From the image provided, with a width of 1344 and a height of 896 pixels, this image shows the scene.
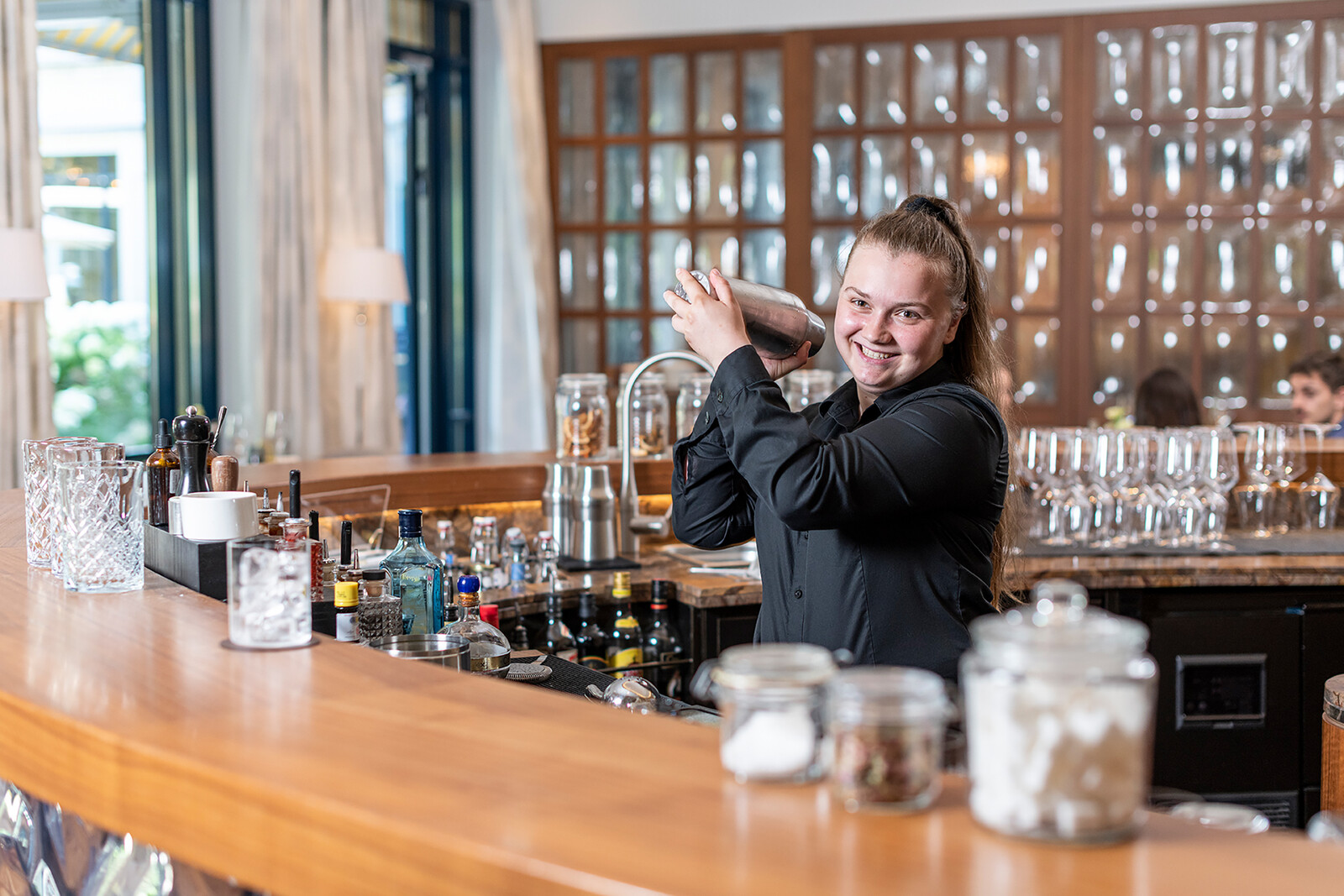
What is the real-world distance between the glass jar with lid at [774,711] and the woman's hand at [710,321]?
0.81m

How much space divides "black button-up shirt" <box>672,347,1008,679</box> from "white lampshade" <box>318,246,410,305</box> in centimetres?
460

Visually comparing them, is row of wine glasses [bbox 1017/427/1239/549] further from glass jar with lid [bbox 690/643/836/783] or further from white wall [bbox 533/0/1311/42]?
white wall [bbox 533/0/1311/42]

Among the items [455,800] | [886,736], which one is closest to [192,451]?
[455,800]

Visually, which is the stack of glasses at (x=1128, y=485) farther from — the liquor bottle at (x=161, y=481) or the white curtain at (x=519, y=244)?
the white curtain at (x=519, y=244)

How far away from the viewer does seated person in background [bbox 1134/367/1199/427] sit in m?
5.50

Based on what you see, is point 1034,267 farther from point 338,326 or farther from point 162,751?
point 162,751

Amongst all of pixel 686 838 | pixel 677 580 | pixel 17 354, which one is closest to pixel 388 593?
pixel 677 580

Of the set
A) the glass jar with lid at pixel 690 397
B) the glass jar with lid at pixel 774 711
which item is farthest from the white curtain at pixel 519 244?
the glass jar with lid at pixel 774 711

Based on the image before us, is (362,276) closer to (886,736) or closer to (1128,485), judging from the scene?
(1128,485)

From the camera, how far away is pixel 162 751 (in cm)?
115

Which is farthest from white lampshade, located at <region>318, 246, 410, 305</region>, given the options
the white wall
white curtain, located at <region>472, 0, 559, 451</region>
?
the white wall

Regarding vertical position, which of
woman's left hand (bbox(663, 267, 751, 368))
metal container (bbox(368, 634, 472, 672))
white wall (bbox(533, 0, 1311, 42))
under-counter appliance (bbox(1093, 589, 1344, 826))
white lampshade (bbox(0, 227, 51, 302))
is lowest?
under-counter appliance (bbox(1093, 589, 1344, 826))

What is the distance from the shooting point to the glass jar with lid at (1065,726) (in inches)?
35.8

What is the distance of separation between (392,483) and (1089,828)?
2.82m
